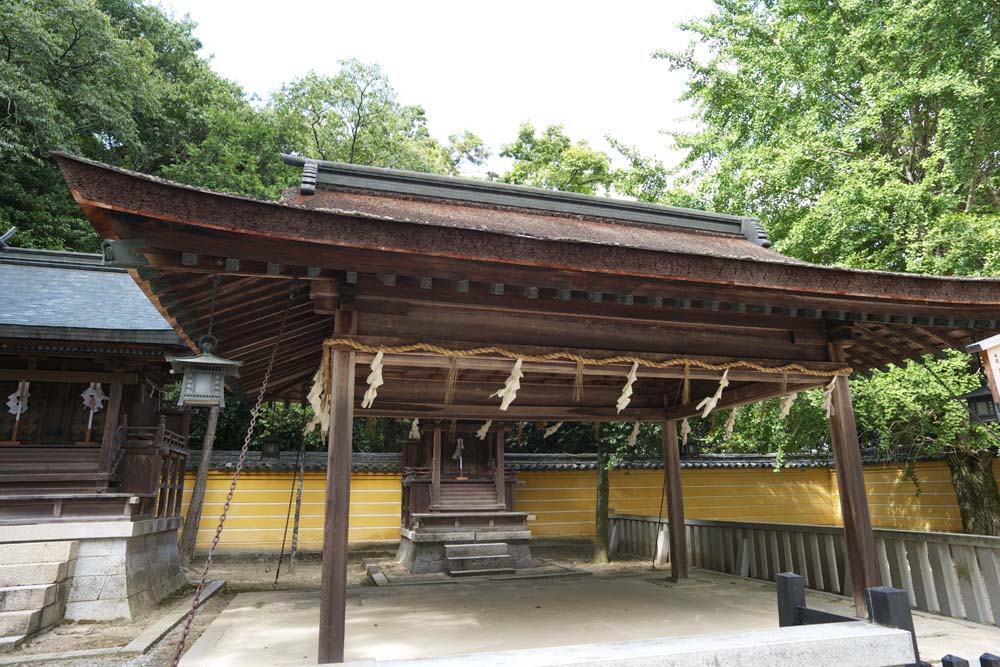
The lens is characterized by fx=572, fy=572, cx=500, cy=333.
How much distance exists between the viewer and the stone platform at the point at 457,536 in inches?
480

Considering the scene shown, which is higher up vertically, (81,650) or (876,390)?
(876,390)

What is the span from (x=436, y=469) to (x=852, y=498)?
900cm

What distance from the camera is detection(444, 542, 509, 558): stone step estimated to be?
11.9m

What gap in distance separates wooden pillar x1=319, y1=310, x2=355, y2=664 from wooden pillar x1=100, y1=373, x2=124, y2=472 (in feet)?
21.5

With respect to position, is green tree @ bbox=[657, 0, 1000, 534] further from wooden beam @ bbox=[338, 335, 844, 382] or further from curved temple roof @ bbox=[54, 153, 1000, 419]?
wooden beam @ bbox=[338, 335, 844, 382]

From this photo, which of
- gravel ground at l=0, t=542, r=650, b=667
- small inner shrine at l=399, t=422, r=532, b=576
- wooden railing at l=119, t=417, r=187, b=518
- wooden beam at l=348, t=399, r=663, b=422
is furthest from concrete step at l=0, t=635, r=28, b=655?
small inner shrine at l=399, t=422, r=532, b=576

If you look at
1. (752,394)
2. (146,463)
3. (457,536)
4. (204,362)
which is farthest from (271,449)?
(752,394)

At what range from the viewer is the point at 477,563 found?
11859 millimetres

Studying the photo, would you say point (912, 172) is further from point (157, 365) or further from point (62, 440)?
point (62, 440)

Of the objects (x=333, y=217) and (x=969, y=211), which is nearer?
(x=333, y=217)

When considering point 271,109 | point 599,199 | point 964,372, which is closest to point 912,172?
point 964,372

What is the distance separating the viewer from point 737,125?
13.3 metres

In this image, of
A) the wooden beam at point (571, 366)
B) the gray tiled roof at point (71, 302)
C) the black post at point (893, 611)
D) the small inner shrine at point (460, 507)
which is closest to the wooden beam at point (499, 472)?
the small inner shrine at point (460, 507)

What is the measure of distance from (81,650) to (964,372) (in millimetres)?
12422
